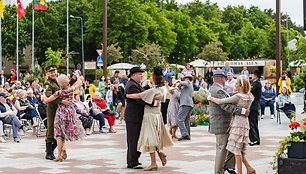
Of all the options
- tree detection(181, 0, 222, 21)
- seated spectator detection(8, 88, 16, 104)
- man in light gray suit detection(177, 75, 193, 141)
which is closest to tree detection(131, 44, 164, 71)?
tree detection(181, 0, 222, 21)

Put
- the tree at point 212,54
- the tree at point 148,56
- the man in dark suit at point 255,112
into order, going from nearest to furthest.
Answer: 1. the man in dark suit at point 255,112
2. the tree at point 148,56
3. the tree at point 212,54

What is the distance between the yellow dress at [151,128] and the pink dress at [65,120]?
2.02 meters

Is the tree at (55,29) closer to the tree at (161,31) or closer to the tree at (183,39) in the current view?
the tree at (161,31)

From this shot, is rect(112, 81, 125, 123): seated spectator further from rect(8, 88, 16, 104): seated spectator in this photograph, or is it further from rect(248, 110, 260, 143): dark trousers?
rect(248, 110, 260, 143): dark trousers

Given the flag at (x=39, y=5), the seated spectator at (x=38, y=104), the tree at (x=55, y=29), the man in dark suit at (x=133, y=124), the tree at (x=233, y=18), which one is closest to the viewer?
the man in dark suit at (x=133, y=124)

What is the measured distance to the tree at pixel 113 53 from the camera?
64938mm

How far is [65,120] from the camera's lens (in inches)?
497

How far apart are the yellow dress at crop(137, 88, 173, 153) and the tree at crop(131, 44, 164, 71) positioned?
51070mm

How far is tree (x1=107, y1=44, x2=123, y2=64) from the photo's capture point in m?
64.9

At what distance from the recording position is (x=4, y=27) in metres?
73.3

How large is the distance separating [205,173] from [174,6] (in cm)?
8359

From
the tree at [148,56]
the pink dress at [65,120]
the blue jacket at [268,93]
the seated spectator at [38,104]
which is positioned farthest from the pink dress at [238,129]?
the tree at [148,56]

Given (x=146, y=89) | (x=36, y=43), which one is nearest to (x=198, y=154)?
(x=146, y=89)

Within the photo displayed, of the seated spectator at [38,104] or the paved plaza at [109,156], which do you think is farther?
the seated spectator at [38,104]
